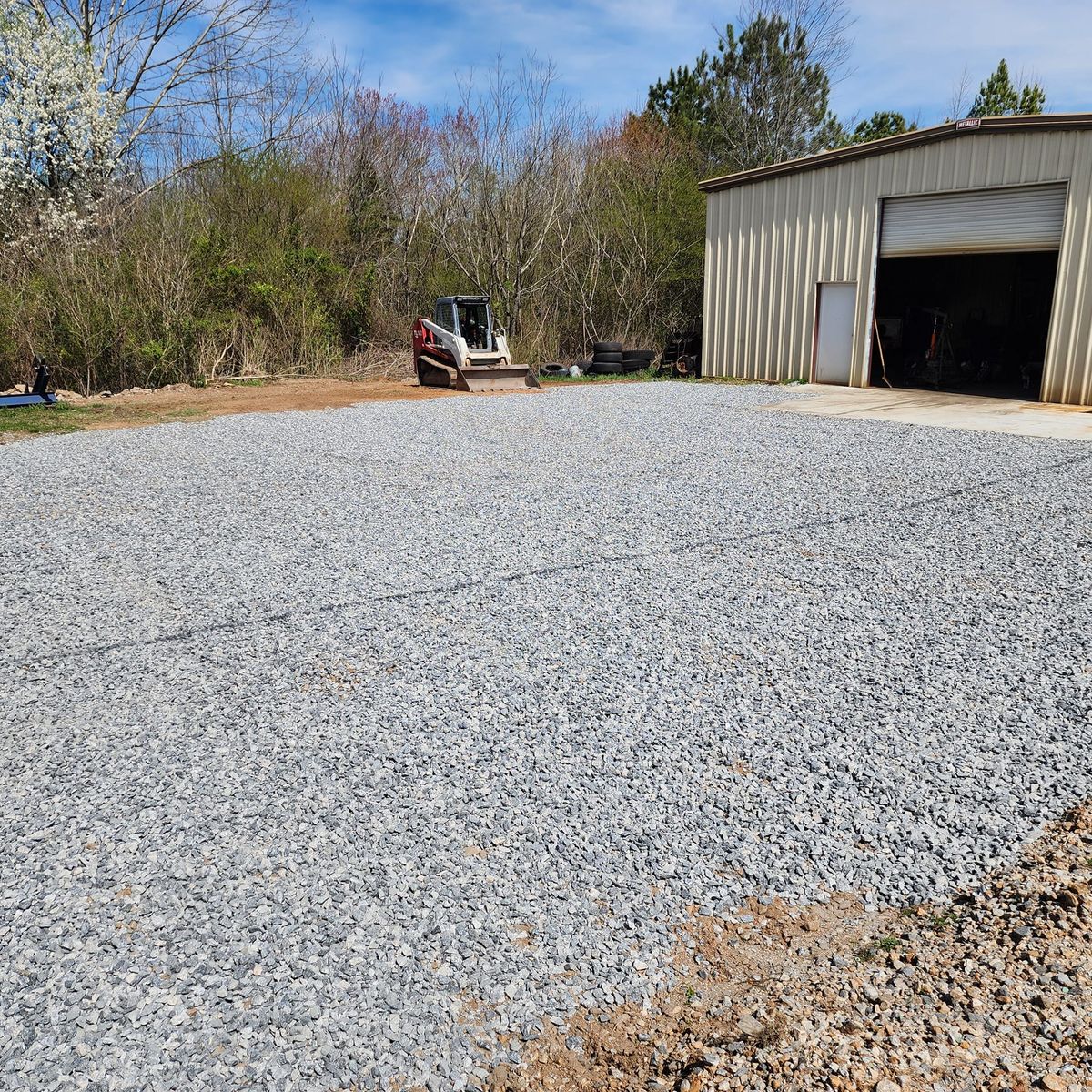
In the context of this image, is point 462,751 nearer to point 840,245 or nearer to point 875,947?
point 875,947

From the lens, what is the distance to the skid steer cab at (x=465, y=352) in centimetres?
1647

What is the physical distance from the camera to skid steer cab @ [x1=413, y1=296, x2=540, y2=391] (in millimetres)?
16469

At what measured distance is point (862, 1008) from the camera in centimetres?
216

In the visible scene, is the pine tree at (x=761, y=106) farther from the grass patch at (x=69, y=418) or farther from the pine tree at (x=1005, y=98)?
the grass patch at (x=69, y=418)

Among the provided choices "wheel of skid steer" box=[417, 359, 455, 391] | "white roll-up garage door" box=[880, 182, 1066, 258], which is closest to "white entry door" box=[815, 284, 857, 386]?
"white roll-up garage door" box=[880, 182, 1066, 258]

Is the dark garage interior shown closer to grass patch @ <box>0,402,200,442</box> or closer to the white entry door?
the white entry door

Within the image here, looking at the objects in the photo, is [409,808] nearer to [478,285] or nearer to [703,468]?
[703,468]

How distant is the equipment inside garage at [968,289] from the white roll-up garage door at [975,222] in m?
0.01

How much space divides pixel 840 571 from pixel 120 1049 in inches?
176

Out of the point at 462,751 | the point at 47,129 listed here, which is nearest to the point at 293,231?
the point at 47,129

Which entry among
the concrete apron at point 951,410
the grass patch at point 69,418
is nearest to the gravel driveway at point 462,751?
the concrete apron at point 951,410

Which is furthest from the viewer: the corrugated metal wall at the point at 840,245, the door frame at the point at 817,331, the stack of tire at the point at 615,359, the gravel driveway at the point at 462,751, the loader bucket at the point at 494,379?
the stack of tire at the point at 615,359

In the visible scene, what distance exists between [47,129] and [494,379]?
1124 cm

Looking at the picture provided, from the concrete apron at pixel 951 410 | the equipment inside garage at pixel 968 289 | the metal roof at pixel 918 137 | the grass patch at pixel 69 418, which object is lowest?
the concrete apron at pixel 951 410
